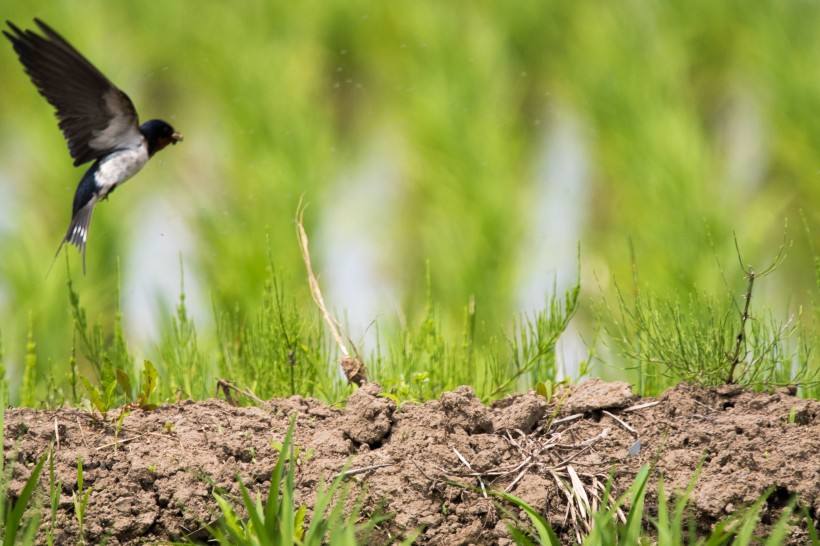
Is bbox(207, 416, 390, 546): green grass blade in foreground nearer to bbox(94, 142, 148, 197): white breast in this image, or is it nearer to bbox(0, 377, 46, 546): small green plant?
bbox(0, 377, 46, 546): small green plant

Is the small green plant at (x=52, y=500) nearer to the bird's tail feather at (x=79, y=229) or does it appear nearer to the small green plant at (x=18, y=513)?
the small green plant at (x=18, y=513)

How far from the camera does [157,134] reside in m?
4.87

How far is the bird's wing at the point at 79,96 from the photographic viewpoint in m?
4.38

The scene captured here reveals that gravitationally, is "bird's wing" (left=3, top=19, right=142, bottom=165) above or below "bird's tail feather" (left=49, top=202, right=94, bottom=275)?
above

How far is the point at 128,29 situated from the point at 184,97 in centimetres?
84

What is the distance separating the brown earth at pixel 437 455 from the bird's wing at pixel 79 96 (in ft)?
5.22

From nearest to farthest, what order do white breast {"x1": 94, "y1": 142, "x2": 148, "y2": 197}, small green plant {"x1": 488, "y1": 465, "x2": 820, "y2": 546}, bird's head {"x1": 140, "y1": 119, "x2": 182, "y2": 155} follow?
small green plant {"x1": 488, "y1": 465, "x2": 820, "y2": 546}, white breast {"x1": 94, "y1": 142, "x2": 148, "y2": 197}, bird's head {"x1": 140, "y1": 119, "x2": 182, "y2": 155}

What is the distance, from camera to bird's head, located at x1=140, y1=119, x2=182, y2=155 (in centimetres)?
483

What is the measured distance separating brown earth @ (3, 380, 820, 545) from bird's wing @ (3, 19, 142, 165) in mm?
1591

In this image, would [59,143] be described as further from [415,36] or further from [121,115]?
[121,115]

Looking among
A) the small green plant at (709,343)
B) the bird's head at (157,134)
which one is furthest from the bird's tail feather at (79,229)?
the small green plant at (709,343)

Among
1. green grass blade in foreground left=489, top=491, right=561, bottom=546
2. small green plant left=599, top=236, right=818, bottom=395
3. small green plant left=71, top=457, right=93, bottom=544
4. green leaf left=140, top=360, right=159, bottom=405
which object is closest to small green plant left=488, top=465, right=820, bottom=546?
green grass blade in foreground left=489, top=491, right=561, bottom=546

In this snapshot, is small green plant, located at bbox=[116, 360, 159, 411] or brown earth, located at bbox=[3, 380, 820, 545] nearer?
brown earth, located at bbox=[3, 380, 820, 545]

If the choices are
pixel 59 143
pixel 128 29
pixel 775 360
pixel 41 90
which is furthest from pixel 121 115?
pixel 128 29
